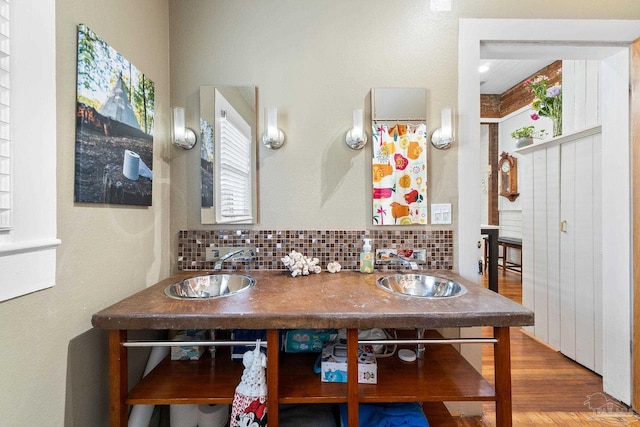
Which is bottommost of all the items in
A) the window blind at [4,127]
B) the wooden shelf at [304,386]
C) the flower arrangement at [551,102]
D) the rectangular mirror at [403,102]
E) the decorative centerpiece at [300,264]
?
the wooden shelf at [304,386]

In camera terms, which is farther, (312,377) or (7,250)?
(312,377)

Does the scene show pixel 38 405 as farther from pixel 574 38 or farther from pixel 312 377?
pixel 574 38

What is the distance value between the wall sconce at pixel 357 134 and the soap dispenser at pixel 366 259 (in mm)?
538

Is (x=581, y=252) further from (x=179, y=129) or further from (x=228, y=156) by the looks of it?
(x=179, y=129)

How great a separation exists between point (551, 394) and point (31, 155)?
2.78 metres

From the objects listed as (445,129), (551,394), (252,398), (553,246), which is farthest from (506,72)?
(252,398)

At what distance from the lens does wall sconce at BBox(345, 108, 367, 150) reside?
1494mm

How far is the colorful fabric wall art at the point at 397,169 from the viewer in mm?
1604

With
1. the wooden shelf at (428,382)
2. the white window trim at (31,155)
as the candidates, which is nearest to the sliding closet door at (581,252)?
the wooden shelf at (428,382)

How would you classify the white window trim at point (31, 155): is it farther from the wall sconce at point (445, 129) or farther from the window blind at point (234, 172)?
the wall sconce at point (445, 129)

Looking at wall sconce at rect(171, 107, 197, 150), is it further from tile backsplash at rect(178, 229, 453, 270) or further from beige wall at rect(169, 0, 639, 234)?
tile backsplash at rect(178, 229, 453, 270)

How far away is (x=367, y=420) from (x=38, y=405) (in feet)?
3.74

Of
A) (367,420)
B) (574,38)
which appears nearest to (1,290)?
(367,420)

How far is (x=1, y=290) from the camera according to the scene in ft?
2.39
